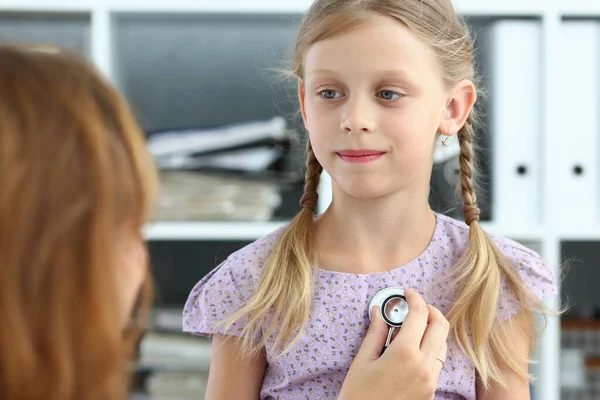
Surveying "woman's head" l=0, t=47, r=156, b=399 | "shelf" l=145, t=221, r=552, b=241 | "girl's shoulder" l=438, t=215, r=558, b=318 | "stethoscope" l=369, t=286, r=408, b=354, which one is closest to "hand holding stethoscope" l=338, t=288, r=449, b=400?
"stethoscope" l=369, t=286, r=408, b=354

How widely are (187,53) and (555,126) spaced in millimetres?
946

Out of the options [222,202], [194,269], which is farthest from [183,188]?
[194,269]

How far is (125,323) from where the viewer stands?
0.72 meters

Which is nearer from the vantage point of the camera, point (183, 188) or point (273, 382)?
point (273, 382)

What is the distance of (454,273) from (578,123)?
0.89 metres

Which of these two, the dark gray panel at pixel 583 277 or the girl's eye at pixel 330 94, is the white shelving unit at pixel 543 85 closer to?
the dark gray panel at pixel 583 277

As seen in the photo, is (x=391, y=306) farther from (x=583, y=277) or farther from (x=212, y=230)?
(x=583, y=277)

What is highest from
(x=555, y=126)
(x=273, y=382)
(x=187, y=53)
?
(x=187, y=53)

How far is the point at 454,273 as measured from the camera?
3.27 feet

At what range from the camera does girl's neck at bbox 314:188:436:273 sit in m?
1.00

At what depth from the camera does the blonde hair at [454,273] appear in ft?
3.11

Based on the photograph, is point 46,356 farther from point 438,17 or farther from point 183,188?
point 183,188

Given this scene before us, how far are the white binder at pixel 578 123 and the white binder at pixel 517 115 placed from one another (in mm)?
49

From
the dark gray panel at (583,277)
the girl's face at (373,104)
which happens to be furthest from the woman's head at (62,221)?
the dark gray panel at (583,277)
